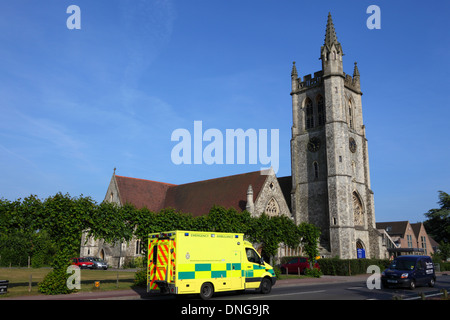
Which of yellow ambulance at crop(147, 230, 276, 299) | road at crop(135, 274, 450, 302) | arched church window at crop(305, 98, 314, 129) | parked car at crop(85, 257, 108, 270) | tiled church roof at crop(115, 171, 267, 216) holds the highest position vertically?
arched church window at crop(305, 98, 314, 129)

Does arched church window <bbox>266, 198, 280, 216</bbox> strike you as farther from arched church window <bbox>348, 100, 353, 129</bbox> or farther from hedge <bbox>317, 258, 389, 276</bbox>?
arched church window <bbox>348, 100, 353, 129</bbox>

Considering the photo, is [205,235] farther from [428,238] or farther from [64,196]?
[428,238]

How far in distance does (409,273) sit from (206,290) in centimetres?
1171

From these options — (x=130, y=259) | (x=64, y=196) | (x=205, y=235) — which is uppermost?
(x=64, y=196)

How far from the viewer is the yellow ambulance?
48.8ft

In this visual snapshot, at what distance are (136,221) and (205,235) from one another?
9392mm

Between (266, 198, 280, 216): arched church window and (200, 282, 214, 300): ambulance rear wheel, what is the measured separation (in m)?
28.5

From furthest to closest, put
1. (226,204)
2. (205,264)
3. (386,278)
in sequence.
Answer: (226,204), (386,278), (205,264)

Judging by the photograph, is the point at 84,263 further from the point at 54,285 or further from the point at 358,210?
the point at 358,210

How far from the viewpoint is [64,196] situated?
20500 mm

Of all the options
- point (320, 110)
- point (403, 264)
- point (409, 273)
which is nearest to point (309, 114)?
point (320, 110)

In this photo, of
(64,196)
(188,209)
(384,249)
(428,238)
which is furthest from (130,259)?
(428,238)

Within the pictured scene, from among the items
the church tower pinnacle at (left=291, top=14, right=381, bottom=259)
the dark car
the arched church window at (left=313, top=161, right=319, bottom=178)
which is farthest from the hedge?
the arched church window at (left=313, top=161, right=319, bottom=178)
